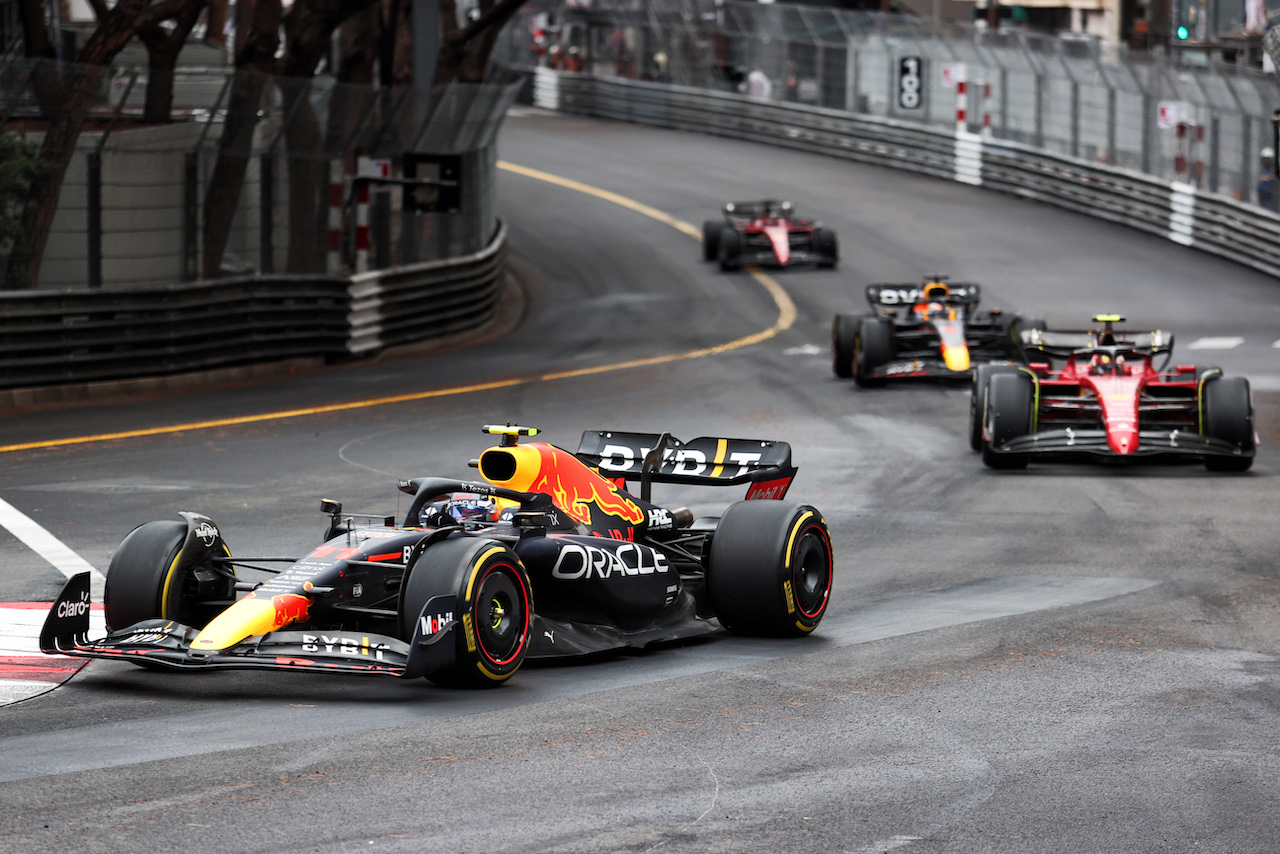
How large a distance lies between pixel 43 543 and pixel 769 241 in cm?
2308

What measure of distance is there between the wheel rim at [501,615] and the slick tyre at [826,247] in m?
25.8

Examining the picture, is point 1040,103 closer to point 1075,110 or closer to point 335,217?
point 1075,110

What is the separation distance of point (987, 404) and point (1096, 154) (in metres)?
24.5

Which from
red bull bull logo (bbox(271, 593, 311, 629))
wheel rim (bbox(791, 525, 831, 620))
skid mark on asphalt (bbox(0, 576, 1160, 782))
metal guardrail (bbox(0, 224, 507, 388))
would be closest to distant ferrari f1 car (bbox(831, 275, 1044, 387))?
metal guardrail (bbox(0, 224, 507, 388))

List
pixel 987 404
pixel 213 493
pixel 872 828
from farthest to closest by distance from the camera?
pixel 987 404 → pixel 213 493 → pixel 872 828

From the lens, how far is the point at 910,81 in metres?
44.0

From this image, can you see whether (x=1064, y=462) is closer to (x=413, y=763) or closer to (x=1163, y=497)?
(x=1163, y=497)

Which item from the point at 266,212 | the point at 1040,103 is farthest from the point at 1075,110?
the point at 266,212

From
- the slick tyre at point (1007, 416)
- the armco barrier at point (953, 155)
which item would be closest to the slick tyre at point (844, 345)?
the slick tyre at point (1007, 416)

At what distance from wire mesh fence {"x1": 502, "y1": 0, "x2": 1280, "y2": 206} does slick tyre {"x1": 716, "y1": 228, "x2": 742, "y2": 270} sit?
30.6ft

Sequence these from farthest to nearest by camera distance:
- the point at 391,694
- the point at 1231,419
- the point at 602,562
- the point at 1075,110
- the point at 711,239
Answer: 1. the point at 1075,110
2. the point at 711,239
3. the point at 1231,419
4. the point at 602,562
5. the point at 391,694

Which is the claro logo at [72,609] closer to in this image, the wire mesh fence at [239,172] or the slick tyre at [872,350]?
the wire mesh fence at [239,172]

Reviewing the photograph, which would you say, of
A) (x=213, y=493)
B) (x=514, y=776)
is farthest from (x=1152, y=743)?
(x=213, y=493)

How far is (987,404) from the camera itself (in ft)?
53.6
